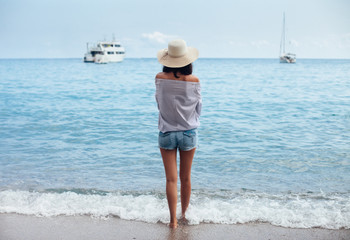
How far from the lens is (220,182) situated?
5098 millimetres

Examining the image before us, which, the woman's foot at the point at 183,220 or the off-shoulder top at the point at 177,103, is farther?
the woman's foot at the point at 183,220

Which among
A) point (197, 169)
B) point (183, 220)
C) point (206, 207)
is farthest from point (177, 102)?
point (197, 169)

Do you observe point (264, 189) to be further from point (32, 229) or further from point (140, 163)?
point (32, 229)

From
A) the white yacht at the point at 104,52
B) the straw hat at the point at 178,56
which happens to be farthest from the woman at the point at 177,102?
the white yacht at the point at 104,52

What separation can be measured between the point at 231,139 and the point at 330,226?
15.1ft

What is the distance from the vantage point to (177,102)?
2945 millimetres

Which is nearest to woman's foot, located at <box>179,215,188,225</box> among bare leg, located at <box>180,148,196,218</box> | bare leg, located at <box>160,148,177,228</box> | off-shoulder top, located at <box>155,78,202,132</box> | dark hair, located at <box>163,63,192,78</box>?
bare leg, located at <box>180,148,196,218</box>

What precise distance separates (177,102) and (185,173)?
0.72 m

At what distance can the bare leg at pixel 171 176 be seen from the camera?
3.11 meters

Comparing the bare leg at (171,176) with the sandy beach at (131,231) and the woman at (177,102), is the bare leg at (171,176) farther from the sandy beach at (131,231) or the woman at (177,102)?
the sandy beach at (131,231)

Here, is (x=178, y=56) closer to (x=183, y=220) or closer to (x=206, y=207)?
(x=183, y=220)

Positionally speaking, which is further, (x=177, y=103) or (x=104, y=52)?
(x=104, y=52)

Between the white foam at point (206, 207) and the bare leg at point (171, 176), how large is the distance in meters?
0.25

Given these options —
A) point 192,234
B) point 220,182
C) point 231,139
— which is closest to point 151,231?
point 192,234
